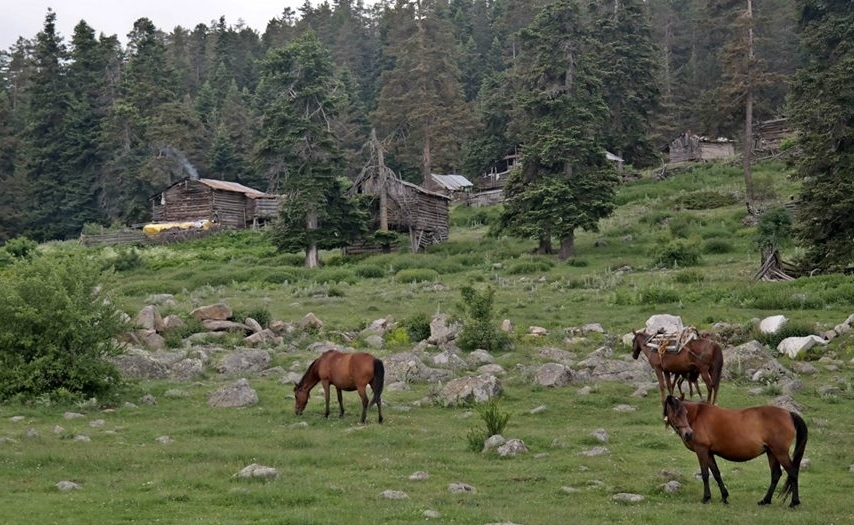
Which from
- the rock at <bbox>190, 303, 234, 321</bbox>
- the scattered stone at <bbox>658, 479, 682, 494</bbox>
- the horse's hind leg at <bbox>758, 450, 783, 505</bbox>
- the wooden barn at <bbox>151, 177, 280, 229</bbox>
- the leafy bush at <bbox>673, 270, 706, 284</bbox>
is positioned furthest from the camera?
the wooden barn at <bbox>151, 177, 280, 229</bbox>

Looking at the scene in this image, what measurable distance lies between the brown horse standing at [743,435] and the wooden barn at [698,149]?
7498cm

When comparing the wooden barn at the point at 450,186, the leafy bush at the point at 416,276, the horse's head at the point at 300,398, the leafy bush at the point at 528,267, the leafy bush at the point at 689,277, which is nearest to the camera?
the horse's head at the point at 300,398

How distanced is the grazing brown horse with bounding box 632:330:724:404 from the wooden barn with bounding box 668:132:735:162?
67.3 meters

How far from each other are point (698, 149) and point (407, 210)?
32.2 m

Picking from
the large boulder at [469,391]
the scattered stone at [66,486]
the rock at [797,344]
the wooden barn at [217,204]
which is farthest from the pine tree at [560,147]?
the scattered stone at [66,486]

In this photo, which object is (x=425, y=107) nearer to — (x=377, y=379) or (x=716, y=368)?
(x=716, y=368)

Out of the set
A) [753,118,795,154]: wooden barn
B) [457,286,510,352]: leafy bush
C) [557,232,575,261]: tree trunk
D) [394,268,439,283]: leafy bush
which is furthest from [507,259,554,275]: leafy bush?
[753,118,795,154]: wooden barn

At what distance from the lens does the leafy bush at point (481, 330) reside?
29.5m

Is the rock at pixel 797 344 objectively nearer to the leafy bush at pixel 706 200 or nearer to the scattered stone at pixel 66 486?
the scattered stone at pixel 66 486

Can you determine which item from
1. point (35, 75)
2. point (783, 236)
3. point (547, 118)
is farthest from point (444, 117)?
point (783, 236)

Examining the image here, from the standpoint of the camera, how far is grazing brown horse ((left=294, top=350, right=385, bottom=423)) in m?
19.5

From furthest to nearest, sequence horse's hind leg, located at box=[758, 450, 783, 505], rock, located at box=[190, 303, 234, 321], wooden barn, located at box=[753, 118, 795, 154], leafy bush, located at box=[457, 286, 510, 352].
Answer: wooden barn, located at box=[753, 118, 795, 154] → rock, located at box=[190, 303, 234, 321] → leafy bush, located at box=[457, 286, 510, 352] → horse's hind leg, located at box=[758, 450, 783, 505]

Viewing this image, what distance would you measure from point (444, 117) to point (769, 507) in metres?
81.6

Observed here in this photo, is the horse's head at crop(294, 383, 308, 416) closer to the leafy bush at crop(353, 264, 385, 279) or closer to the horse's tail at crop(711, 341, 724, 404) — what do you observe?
the horse's tail at crop(711, 341, 724, 404)
